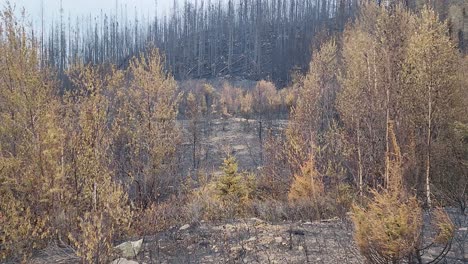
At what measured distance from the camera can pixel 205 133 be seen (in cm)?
2942

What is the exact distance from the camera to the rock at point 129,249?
6.72 m

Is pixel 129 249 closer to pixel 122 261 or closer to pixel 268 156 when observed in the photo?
pixel 122 261

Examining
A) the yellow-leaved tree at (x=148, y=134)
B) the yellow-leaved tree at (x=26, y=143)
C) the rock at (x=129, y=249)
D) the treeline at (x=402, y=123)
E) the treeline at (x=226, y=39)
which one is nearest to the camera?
the rock at (x=129, y=249)

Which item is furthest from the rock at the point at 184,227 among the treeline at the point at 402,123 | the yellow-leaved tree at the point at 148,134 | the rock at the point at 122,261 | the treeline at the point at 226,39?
the treeline at the point at 226,39

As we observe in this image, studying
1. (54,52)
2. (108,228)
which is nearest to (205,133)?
(108,228)

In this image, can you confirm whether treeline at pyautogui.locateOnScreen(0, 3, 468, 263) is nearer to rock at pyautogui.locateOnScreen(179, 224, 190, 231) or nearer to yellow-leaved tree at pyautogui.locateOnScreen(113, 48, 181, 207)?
yellow-leaved tree at pyautogui.locateOnScreen(113, 48, 181, 207)

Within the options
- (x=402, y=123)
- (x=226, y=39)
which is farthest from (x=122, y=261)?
(x=226, y=39)

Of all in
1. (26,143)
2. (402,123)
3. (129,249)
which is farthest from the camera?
(402,123)

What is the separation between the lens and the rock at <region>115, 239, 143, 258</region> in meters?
6.72

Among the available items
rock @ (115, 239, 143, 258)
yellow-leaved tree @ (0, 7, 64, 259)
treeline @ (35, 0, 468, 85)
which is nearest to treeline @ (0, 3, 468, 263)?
yellow-leaved tree @ (0, 7, 64, 259)

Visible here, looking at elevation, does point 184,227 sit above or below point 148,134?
below

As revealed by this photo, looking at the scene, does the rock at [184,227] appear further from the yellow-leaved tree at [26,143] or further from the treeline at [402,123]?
the treeline at [402,123]

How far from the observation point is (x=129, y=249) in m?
6.81

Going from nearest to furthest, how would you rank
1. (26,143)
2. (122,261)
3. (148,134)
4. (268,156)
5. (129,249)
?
(122,261)
(129,249)
(26,143)
(148,134)
(268,156)
